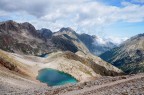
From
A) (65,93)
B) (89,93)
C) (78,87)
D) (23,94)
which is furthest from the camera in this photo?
(23,94)

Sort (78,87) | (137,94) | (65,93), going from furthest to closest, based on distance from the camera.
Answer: (78,87) → (65,93) → (137,94)

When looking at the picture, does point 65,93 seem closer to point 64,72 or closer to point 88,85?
point 88,85

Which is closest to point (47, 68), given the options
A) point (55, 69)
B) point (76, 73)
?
point (55, 69)

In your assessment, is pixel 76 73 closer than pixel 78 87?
No

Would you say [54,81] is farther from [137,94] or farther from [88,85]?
[137,94]

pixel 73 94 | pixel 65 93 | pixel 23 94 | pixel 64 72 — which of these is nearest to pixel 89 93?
pixel 73 94

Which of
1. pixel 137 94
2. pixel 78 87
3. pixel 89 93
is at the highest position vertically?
pixel 78 87

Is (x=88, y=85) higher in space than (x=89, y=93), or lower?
higher

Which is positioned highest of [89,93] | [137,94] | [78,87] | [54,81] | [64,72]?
[64,72]

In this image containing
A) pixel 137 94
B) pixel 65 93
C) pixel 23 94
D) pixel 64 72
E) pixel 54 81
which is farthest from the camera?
pixel 64 72
